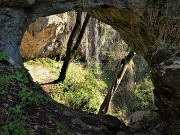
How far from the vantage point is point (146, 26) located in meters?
8.73

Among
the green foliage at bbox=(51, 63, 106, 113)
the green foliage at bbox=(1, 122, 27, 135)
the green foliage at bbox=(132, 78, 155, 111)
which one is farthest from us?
the green foliage at bbox=(132, 78, 155, 111)

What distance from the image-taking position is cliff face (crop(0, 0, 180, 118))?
6.93 m

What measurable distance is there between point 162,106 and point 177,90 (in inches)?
36.9

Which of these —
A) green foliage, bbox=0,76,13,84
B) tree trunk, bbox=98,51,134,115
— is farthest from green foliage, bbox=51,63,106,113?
green foliage, bbox=0,76,13,84

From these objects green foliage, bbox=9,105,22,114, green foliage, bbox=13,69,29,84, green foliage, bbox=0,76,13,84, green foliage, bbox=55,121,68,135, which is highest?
green foliage, bbox=13,69,29,84

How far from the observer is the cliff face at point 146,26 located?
6.93 metres

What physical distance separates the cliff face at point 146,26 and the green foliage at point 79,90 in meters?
5.08

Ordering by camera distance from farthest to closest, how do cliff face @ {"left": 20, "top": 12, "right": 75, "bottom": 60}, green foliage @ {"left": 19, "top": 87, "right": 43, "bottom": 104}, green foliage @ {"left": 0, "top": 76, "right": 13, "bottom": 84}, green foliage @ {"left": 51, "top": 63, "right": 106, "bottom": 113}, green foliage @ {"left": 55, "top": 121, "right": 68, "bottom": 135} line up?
1. cliff face @ {"left": 20, "top": 12, "right": 75, "bottom": 60}
2. green foliage @ {"left": 51, "top": 63, "right": 106, "bottom": 113}
3. green foliage @ {"left": 0, "top": 76, "right": 13, "bottom": 84}
4. green foliage @ {"left": 19, "top": 87, "right": 43, "bottom": 104}
5. green foliage @ {"left": 55, "top": 121, "right": 68, "bottom": 135}

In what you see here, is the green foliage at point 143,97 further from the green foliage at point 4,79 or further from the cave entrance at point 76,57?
the green foliage at point 4,79

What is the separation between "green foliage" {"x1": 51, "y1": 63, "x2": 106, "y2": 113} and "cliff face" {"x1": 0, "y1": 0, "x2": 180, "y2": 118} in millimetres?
5078

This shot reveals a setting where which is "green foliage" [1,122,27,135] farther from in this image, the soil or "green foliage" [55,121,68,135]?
"green foliage" [55,121,68,135]

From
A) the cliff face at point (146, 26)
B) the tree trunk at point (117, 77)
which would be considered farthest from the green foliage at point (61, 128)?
the tree trunk at point (117, 77)

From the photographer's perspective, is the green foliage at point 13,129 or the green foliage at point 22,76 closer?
the green foliage at point 13,129

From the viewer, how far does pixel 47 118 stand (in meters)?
5.70
